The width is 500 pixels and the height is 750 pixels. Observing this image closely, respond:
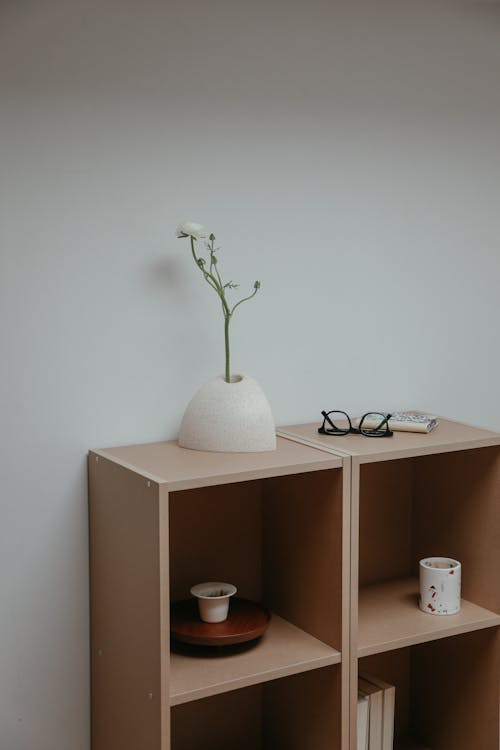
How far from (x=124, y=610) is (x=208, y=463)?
1.06 feet

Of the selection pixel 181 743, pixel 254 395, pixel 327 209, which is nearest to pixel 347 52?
pixel 327 209

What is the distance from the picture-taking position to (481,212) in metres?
2.27

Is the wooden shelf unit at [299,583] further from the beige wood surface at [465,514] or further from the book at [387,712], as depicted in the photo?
the book at [387,712]

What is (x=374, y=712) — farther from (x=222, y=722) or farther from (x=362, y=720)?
(x=222, y=722)

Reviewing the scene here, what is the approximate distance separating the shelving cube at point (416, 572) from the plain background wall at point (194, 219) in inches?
9.2

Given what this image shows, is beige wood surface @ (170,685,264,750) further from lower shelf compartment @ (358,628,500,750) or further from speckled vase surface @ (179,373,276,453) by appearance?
speckled vase surface @ (179,373,276,453)

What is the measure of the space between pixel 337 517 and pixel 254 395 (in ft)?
0.96

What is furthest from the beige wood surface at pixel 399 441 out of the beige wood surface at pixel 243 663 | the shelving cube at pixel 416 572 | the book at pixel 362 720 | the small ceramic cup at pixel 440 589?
the book at pixel 362 720

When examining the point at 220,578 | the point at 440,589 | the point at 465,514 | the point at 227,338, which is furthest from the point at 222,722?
the point at 227,338

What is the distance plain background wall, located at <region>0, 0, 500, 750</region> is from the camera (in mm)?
1721

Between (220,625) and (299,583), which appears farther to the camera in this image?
(299,583)

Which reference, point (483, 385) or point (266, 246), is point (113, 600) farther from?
point (483, 385)

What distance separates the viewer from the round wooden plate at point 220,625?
66.6 inches

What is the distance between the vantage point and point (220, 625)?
176 cm
